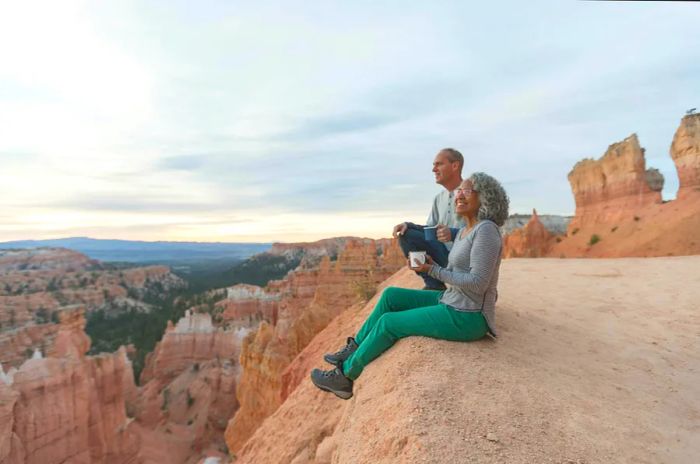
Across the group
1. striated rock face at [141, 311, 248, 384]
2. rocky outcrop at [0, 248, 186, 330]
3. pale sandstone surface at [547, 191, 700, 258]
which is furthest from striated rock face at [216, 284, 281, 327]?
pale sandstone surface at [547, 191, 700, 258]

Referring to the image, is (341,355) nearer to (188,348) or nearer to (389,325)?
(389,325)

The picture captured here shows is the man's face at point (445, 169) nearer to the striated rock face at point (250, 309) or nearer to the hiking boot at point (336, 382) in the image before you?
the hiking boot at point (336, 382)

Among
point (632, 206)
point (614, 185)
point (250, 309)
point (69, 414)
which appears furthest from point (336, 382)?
point (250, 309)

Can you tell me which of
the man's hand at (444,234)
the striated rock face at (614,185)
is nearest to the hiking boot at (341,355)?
the man's hand at (444,234)

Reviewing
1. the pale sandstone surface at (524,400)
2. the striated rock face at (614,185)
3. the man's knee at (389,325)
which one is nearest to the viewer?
the pale sandstone surface at (524,400)

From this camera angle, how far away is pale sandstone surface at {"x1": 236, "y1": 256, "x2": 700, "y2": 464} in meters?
2.14

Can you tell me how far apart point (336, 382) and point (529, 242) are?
23276 millimetres

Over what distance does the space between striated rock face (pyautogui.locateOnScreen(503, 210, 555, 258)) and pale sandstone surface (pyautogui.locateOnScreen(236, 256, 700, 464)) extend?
1852 centimetres

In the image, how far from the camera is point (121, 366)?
20.5 metres

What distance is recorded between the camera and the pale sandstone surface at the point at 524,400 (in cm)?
214

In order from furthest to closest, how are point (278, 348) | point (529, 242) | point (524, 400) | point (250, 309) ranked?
1. point (250, 309)
2. point (529, 242)
3. point (278, 348)
4. point (524, 400)

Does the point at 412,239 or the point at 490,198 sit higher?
the point at 490,198

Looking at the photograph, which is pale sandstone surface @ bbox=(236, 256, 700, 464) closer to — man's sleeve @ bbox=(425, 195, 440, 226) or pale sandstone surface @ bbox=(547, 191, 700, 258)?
man's sleeve @ bbox=(425, 195, 440, 226)

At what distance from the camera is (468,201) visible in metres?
3.11
